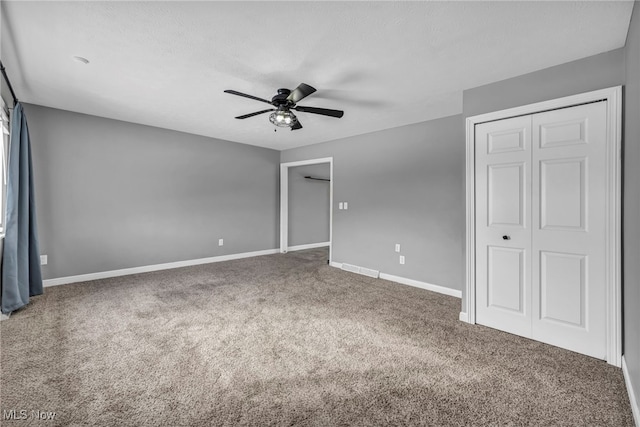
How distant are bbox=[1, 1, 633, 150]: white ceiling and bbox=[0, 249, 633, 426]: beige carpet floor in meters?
2.39

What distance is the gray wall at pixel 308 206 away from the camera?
6825 mm

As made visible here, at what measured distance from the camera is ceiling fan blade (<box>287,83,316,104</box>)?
237cm

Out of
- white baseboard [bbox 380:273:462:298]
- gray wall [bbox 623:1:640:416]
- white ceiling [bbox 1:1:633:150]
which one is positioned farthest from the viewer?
white baseboard [bbox 380:273:462:298]

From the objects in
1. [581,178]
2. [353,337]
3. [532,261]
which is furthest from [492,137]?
[353,337]

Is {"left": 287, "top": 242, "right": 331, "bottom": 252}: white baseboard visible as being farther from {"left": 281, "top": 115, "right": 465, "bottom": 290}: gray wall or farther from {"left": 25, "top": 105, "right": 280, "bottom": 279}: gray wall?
{"left": 281, "top": 115, "right": 465, "bottom": 290}: gray wall

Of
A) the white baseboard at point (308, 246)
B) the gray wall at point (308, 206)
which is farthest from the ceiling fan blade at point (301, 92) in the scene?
the white baseboard at point (308, 246)

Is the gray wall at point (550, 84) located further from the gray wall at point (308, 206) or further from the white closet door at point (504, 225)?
the gray wall at point (308, 206)

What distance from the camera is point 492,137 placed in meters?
2.70

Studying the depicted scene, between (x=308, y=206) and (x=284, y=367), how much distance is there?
5.29 meters

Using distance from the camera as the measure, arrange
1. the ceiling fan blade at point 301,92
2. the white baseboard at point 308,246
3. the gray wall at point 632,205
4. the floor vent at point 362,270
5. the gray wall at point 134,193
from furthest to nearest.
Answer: the white baseboard at point 308,246
the floor vent at point 362,270
the gray wall at point 134,193
the ceiling fan blade at point 301,92
the gray wall at point 632,205

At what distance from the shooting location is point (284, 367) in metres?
2.02

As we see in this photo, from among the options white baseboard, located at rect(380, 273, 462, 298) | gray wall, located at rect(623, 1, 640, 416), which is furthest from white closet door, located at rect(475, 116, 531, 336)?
white baseboard, located at rect(380, 273, 462, 298)

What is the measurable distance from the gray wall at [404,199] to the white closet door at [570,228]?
903 mm

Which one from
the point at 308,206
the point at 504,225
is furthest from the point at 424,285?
the point at 308,206
